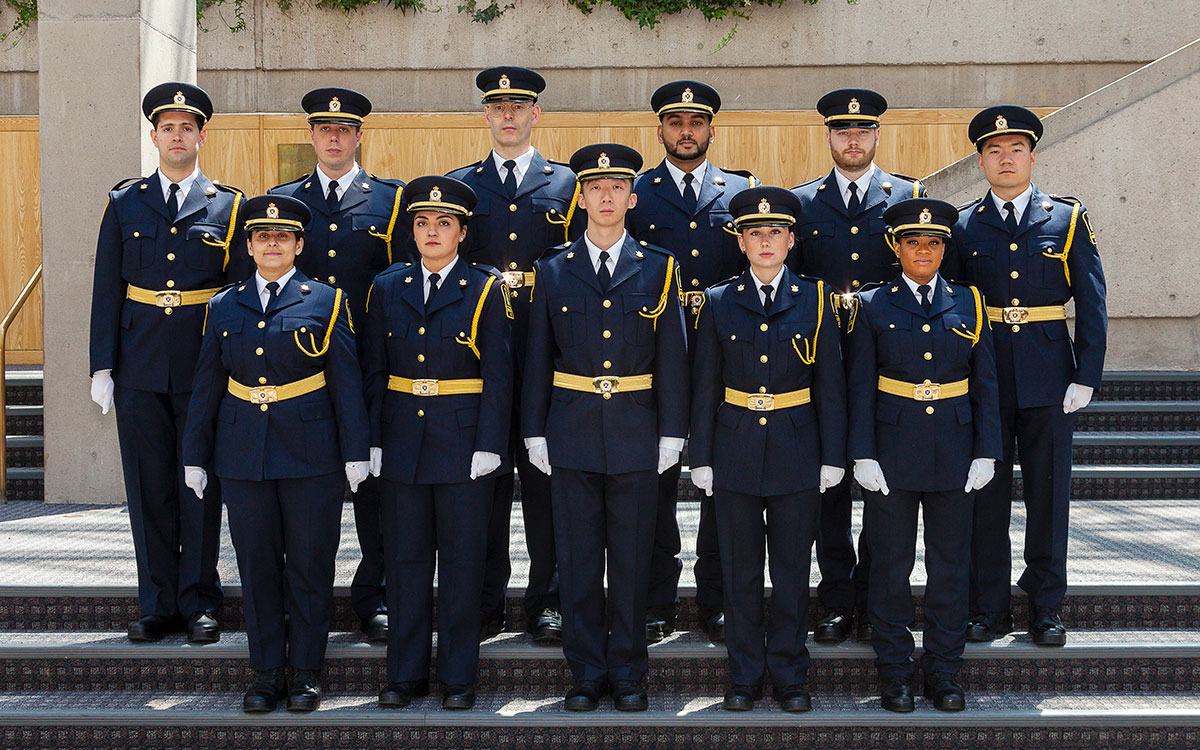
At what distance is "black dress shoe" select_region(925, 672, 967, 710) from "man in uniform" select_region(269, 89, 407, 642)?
2155mm

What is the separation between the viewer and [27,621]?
4.66 metres

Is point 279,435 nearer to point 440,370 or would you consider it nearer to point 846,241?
point 440,370

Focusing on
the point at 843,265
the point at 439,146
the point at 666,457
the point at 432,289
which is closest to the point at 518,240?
the point at 432,289

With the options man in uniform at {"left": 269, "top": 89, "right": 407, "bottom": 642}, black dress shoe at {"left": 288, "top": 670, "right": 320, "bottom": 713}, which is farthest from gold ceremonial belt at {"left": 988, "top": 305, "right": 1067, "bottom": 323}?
black dress shoe at {"left": 288, "top": 670, "right": 320, "bottom": 713}

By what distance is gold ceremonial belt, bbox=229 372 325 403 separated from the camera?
399 centimetres

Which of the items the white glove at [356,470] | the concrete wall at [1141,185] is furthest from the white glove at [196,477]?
the concrete wall at [1141,185]

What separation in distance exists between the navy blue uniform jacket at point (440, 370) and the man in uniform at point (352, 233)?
1.53 ft

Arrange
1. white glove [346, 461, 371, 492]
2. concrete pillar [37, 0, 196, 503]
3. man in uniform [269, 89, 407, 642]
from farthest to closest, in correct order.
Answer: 1. concrete pillar [37, 0, 196, 503]
2. man in uniform [269, 89, 407, 642]
3. white glove [346, 461, 371, 492]

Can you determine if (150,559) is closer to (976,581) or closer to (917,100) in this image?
(976,581)

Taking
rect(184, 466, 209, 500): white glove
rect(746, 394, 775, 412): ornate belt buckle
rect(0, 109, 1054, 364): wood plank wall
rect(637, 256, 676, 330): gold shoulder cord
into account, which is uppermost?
rect(0, 109, 1054, 364): wood plank wall

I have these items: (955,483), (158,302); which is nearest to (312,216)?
(158,302)

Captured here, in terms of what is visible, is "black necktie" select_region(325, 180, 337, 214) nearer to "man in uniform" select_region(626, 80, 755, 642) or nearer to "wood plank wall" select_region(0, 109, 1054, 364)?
"man in uniform" select_region(626, 80, 755, 642)

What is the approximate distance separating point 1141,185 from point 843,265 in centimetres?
475

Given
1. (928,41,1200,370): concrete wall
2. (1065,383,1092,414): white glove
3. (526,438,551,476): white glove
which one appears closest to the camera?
(526,438,551,476): white glove
